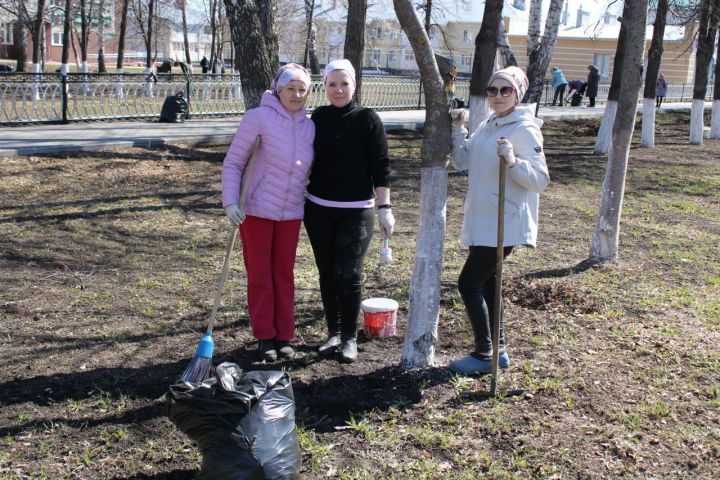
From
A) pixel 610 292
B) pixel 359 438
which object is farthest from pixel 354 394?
pixel 610 292

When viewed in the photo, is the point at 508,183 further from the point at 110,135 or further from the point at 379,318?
the point at 110,135

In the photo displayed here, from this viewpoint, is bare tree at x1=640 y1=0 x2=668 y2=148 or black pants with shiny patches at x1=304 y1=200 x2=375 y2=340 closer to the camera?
black pants with shiny patches at x1=304 y1=200 x2=375 y2=340

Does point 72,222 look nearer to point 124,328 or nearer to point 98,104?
point 124,328

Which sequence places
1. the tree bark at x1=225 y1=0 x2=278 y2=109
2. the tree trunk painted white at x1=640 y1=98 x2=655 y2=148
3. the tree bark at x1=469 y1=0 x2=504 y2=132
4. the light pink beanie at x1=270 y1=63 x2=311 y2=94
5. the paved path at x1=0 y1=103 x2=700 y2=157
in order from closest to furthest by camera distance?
the light pink beanie at x1=270 y1=63 x2=311 y2=94
the tree bark at x1=225 y1=0 x2=278 y2=109
the tree bark at x1=469 y1=0 x2=504 y2=132
the paved path at x1=0 y1=103 x2=700 y2=157
the tree trunk painted white at x1=640 y1=98 x2=655 y2=148

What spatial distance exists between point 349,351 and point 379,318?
456 millimetres

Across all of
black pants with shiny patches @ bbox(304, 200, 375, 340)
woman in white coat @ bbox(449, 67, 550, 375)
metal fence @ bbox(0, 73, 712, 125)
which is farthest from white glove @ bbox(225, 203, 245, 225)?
metal fence @ bbox(0, 73, 712, 125)

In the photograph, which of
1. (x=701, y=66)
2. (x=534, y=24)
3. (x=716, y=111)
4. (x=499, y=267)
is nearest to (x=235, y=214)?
(x=499, y=267)

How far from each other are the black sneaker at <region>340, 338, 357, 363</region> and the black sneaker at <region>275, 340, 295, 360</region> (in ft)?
0.97

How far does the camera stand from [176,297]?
541cm

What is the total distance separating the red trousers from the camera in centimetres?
411

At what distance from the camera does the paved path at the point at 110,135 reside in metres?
10.6

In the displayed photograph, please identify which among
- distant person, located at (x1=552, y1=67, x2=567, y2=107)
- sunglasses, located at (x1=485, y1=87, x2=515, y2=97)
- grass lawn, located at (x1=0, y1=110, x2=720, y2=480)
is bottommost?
grass lawn, located at (x1=0, y1=110, x2=720, y2=480)

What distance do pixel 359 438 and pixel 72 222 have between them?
4982 millimetres

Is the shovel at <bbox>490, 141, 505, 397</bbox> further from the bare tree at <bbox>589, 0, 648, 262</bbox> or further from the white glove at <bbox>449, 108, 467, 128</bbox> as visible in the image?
the bare tree at <bbox>589, 0, 648, 262</bbox>
